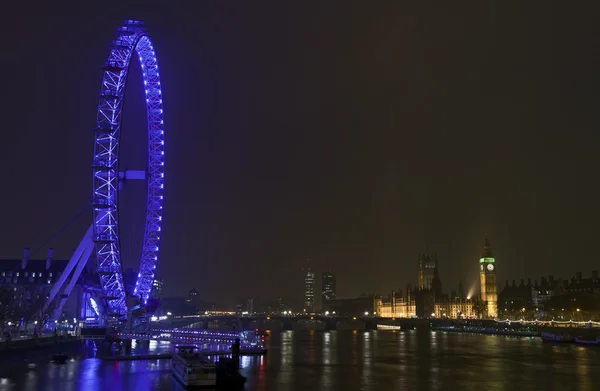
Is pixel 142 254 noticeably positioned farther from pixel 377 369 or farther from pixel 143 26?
pixel 377 369

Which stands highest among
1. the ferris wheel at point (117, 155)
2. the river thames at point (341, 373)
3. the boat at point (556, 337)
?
the ferris wheel at point (117, 155)

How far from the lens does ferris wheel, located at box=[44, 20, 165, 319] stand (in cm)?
7138

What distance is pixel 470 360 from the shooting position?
7044 centimetres

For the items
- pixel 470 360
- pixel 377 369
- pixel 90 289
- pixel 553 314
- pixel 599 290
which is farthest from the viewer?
pixel 599 290

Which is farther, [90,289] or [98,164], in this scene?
[90,289]

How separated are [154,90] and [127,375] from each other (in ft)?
118

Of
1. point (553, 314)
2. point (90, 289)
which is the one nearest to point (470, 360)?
point (90, 289)

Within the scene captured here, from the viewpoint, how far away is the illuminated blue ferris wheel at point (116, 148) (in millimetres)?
71312

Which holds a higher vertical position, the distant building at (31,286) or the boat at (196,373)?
the distant building at (31,286)

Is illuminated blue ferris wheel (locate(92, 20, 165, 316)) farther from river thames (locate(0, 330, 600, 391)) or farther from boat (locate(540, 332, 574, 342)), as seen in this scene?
boat (locate(540, 332, 574, 342))

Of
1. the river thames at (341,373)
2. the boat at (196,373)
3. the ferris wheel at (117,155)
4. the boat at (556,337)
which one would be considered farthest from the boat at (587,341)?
the boat at (196,373)

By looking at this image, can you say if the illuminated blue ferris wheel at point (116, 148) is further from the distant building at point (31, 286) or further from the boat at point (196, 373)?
the boat at point (196, 373)

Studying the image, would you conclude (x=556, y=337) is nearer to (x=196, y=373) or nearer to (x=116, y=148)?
(x=116, y=148)

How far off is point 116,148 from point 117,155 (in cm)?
79
